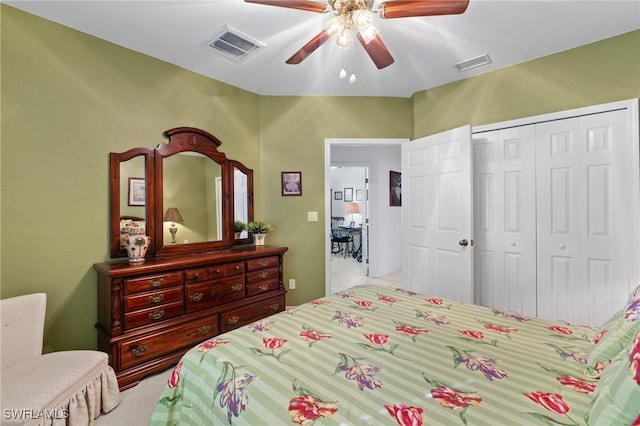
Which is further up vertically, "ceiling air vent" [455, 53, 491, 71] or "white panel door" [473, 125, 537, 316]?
"ceiling air vent" [455, 53, 491, 71]

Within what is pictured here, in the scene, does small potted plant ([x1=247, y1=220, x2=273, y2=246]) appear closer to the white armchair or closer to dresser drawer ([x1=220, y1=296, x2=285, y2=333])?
dresser drawer ([x1=220, y1=296, x2=285, y2=333])

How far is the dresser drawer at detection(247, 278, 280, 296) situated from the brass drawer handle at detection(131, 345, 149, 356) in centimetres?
92

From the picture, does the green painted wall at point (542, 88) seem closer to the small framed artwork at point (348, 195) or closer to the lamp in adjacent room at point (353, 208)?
the lamp in adjacent room at point (353, 208)

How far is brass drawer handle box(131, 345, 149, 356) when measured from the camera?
212 cm

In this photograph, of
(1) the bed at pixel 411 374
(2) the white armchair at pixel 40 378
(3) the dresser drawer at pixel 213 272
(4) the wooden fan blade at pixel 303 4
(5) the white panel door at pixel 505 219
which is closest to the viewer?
(1) the bed at pixel 411 374

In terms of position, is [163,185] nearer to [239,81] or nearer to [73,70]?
[73,70]

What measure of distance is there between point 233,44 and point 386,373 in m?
2.55

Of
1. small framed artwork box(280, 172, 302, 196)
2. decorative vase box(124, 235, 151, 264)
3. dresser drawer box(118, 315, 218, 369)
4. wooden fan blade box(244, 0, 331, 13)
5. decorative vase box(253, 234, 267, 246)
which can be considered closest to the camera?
wooden fan blade box(244, 0, 331, 13)

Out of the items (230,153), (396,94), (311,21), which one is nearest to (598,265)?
(396,94)

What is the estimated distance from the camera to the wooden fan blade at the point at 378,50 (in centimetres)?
177

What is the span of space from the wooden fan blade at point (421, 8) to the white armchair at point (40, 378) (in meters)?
2.53

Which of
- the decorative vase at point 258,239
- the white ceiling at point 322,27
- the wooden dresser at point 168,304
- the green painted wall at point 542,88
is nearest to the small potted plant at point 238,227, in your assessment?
the decorative vase at point 258,239

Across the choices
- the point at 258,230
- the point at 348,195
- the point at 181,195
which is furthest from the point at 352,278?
the point at 348,195

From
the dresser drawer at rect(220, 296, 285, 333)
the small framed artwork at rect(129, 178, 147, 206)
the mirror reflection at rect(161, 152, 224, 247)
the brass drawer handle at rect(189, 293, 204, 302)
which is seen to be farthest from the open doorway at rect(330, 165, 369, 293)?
the small framed artwork at rect(129, 178, 147, 206)
